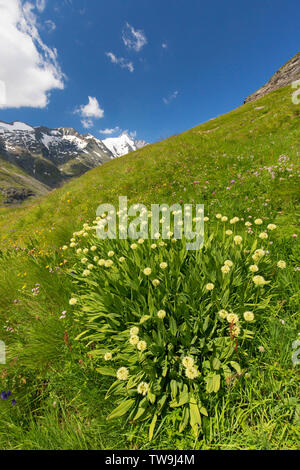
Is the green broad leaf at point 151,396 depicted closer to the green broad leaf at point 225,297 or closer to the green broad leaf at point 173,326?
the green broad leaf at point 173,326

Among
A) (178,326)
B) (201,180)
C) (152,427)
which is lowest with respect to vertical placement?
(152,427)

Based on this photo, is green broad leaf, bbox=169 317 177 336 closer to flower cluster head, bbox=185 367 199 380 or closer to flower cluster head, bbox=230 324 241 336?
flower cluster head, bbox=185 367 199 380

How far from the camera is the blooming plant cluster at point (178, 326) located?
1.88m

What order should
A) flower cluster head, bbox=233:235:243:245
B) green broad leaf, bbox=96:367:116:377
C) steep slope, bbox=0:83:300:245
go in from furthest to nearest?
steep slope, bbox=0:83:300:245, flower cluster head, bbox=233:235:243:245, green broad leaf, bbox=96:367:116:377

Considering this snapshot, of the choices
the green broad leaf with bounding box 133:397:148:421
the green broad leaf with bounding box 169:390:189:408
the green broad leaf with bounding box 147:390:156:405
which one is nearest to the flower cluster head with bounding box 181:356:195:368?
the green broad leaf with bounding box 169:390:189:408

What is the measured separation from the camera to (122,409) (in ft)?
6.05

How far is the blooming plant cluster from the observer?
6.15 ft

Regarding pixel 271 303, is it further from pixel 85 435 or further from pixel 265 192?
pixel 265 192

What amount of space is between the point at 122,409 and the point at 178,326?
3.28 ft

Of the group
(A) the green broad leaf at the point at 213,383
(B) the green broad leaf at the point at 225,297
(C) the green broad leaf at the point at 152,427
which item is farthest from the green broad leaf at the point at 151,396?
(B) the green broad leaf at the point at 225,297

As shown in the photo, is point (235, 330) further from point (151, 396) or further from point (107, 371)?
point (107, 371)

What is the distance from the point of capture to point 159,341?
→ 2.12 m

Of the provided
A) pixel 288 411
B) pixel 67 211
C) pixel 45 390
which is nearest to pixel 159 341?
pixel 288 411

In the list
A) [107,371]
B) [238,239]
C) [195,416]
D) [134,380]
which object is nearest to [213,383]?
[195,416]
